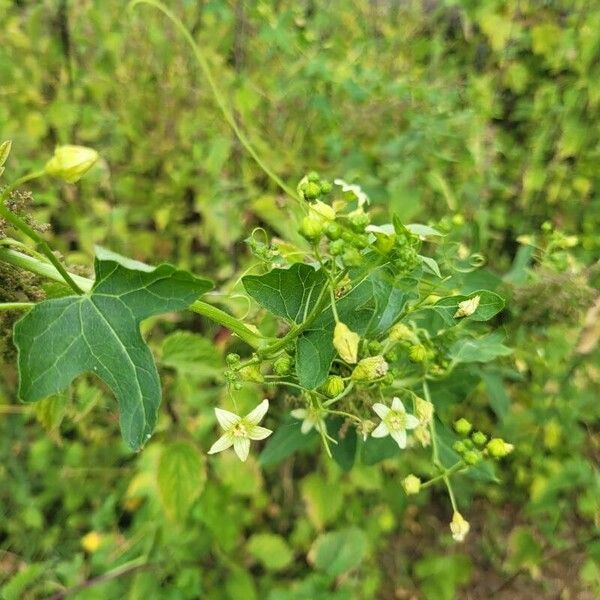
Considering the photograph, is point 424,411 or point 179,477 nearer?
point 424,411

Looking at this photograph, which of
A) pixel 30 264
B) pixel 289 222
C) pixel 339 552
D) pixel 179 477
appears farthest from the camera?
pixel 339 552

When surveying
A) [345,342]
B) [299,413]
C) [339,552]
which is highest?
[345,342]

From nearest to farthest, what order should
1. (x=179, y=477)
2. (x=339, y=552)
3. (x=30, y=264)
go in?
(x=30, y=264) < (x=179, y=477) < (x=339, y=552)

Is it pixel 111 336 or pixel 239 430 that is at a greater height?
pixel 111 336

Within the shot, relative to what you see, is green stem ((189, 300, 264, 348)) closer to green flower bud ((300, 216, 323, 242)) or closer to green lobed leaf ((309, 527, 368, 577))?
green flower bud ((300, 216, 323, 242))

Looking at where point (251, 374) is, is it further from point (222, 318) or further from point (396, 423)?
point (396, 423)

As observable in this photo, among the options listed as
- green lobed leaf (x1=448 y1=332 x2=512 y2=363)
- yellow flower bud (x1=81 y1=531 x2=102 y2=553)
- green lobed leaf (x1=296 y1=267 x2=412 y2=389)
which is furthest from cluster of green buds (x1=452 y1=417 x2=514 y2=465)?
yellow flower bud (x1=81 y1=531 x2=102 y2=553)

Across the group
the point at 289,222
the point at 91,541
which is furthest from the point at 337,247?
the point at 91,541
